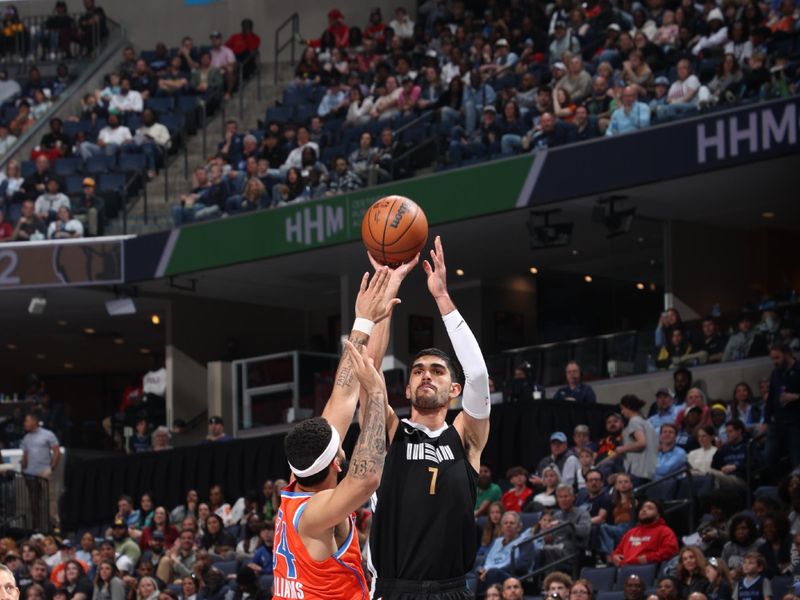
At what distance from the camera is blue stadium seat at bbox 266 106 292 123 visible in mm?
27406

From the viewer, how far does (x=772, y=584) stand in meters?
12.3

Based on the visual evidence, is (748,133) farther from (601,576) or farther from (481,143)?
(601,576)

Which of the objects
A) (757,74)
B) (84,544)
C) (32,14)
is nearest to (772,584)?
(757,74)

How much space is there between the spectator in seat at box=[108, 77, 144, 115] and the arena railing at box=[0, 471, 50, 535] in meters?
8.18

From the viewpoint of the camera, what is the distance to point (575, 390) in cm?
1866

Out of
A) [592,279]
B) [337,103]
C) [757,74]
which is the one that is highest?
[337,103]

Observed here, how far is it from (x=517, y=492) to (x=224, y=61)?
52.8 feet

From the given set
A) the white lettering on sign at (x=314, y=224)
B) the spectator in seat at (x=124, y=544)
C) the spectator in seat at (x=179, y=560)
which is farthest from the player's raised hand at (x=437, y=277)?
the white lettering on sign at (x=314, y=224)

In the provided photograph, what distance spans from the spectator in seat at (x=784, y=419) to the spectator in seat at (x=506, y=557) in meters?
2.47

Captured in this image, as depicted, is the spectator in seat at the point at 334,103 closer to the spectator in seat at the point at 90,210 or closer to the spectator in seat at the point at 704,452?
the spectator in seat at the point at 90,210

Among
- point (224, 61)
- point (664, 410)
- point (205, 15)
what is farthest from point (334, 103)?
point (664, 410)

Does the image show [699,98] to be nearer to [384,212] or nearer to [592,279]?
[592,279]

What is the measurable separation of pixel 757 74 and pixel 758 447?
579 centimetres

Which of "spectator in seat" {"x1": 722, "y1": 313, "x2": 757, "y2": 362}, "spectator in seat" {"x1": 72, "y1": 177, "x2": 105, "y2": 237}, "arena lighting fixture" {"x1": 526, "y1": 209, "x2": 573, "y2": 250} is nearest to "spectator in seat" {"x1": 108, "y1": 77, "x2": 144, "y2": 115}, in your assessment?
"spectator in seat" {"x1": 72, "y1": 177, "x2": 105, "y2": 237}
